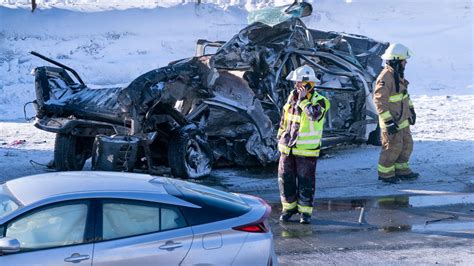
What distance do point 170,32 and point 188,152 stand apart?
728 inches

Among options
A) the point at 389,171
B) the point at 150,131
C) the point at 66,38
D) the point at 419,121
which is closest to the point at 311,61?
the point at 389,171

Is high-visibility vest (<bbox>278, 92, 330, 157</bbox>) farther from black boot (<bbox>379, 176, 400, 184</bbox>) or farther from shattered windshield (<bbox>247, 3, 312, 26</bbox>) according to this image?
shattered windshield (<bbox>247, 3, 312, 26</bbox>)

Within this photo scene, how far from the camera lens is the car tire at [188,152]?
971cm

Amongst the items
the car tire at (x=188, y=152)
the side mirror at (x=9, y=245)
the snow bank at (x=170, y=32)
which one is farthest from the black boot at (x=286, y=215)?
the snow bank at (x=170, y=32)

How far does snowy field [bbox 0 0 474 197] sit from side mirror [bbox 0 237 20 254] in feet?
19.6

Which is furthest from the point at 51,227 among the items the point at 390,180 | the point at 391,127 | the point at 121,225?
the point at 390,180

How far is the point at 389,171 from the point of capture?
32.3 ft

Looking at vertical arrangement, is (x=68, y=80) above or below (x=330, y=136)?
above

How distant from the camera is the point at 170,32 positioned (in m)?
27.7

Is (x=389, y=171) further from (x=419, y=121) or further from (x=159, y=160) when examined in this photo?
(x=419, y=121)

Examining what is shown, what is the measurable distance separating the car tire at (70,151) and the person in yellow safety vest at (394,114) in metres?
4.08

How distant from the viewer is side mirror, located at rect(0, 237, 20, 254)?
4.47 metres

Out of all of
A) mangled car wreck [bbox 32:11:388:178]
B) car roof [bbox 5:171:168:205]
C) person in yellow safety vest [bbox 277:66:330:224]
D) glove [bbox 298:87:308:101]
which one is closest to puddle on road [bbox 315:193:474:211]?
person in yellow safety vest [bbox 277:66:330:224]

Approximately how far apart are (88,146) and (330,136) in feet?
12.0
